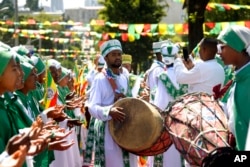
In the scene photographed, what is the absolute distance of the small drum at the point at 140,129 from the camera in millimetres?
6914

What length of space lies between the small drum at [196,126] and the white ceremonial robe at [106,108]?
1851mm

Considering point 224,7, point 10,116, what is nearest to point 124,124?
point 10,116

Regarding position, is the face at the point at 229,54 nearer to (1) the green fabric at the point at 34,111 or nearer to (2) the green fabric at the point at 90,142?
(1) the green fabric at the point at 34,111

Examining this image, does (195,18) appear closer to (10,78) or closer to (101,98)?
(101,98)

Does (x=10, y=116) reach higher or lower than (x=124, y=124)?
higher

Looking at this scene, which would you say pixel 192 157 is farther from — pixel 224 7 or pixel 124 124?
pixel 224 7

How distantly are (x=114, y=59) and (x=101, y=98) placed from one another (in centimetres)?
53

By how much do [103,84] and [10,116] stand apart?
9.10ft

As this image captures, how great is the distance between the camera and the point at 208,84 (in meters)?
7.66

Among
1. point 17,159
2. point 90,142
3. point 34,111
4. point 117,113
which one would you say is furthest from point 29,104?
point 17,159

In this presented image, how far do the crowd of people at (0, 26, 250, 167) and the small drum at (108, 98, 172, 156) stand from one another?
5.1 inches

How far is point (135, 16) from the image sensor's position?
38719mm

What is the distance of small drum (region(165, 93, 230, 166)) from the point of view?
16.9 feet

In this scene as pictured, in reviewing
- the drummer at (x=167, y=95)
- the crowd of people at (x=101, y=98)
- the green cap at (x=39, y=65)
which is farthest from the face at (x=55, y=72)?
the drummer at (x=167, y=95)
